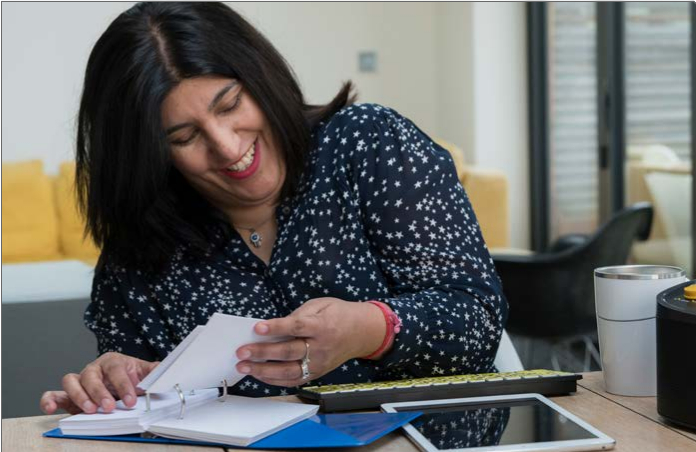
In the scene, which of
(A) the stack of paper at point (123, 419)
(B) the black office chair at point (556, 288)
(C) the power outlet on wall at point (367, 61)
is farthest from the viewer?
(C) the power outlet on wall at point (367, 61)

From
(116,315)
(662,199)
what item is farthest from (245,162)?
(662,199)

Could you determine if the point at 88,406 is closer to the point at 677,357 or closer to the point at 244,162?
the point at 244,162

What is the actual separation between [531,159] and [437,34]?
1001 millimetres

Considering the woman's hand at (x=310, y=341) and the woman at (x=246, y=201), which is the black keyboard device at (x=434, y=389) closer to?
the woman's hand at (x=310, y=341)

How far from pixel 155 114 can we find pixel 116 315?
33 centimetres

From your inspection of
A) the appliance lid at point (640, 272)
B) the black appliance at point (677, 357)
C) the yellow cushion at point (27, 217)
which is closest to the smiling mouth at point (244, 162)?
the appliance lid at point (640, 272)

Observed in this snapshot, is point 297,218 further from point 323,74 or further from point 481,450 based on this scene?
point 323,74

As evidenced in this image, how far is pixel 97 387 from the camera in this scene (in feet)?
3.85

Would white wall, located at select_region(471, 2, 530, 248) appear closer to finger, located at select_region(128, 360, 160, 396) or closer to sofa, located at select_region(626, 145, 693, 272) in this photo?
sofa, located at select_region(626, 145, 693, 272)

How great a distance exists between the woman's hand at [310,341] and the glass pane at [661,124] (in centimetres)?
314

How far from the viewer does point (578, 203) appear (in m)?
5.05

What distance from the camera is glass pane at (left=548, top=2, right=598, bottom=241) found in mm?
4855

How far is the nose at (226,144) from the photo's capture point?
1.46 m

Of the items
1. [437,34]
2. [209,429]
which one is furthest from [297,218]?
[437,34]
